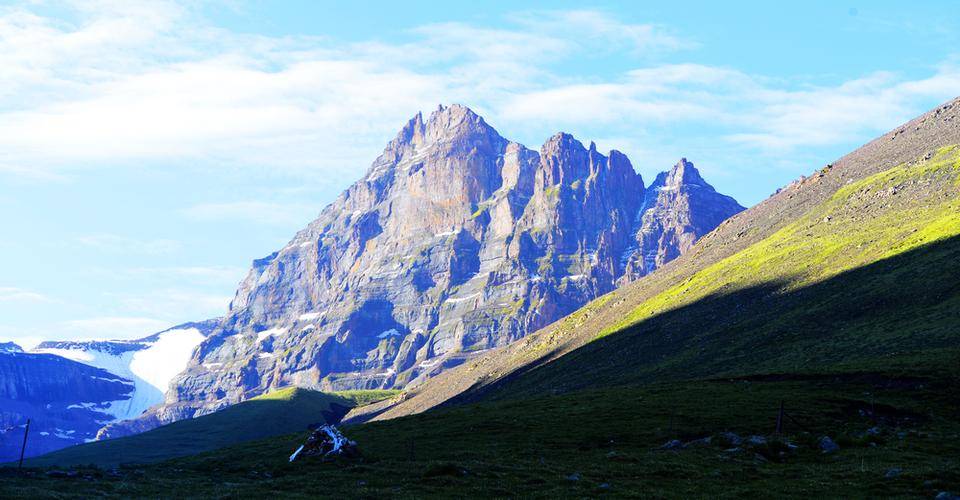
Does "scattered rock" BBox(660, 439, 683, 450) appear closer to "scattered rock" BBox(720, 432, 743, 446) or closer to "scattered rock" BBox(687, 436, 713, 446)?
"scattered rock" BBox(687, 436, 713, 446)

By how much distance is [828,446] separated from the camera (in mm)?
68500

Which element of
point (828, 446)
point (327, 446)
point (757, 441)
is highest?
point (327, 446)

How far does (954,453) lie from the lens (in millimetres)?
64562

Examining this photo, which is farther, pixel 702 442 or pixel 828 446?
pixel 702 442

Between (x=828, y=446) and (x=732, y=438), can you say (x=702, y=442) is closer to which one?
(x=732, y=438)

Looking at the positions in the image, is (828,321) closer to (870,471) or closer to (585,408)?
(585,408)

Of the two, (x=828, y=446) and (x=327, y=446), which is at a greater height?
(x=327, y=446)

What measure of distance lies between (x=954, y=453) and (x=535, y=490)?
107 ft

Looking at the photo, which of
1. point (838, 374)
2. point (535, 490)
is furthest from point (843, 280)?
point (535, 490)

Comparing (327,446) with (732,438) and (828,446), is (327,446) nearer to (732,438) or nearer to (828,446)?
(732,438)

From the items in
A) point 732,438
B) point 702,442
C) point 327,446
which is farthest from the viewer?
point 327,446

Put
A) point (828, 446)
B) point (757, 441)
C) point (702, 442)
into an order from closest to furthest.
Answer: point (828, 446) → point (757, 441) → point (702, 442)

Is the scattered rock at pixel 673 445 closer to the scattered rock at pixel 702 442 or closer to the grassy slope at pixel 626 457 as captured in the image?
the scattered rock at pixel 702 442

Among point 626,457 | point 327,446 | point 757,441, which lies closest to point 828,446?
point 757,441
